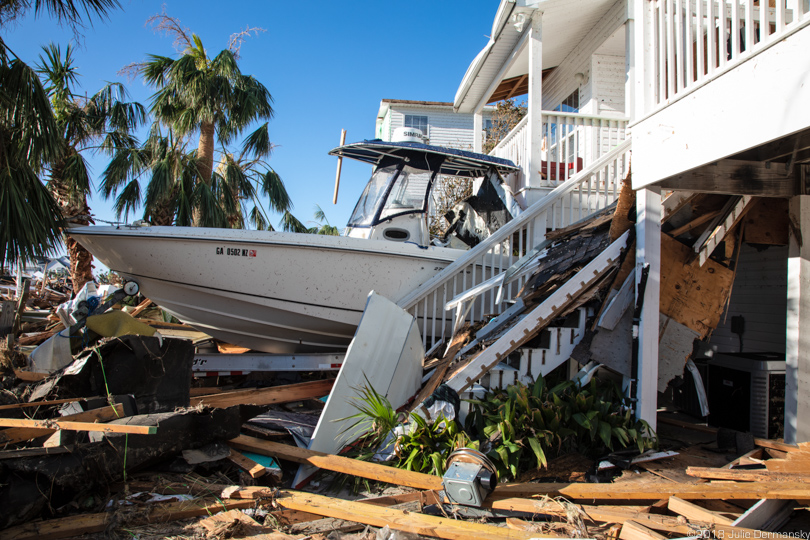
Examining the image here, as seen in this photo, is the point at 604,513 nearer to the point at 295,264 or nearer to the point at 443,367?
the point at 443,367

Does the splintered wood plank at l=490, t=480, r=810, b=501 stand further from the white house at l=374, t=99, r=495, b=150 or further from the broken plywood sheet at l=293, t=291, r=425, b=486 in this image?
the white house at l=374, t=99, r=495, b=150

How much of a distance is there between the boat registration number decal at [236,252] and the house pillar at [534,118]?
421 cm

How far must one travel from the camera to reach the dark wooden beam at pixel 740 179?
3822 millimetres

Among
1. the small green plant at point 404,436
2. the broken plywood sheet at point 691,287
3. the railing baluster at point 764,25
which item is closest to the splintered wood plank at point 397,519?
the small green plant at point 404,436

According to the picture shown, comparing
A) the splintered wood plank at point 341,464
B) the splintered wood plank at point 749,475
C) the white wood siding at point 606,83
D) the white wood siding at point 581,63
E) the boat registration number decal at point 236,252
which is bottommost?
the splintered wood plank at point 341,464

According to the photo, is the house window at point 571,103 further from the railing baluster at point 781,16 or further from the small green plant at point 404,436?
the small green plant at point 404,436

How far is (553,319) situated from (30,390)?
454cm

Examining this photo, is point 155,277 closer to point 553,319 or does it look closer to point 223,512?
point 223,512

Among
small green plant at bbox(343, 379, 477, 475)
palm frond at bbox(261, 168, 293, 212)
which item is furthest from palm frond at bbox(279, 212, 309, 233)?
small green plant at bbox(343, 379, 477, 475)

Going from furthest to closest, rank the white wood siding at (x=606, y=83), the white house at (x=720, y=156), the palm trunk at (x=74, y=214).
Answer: the palm trunk at (x=74, y=214) → the white wood siding at (x=606, y=83) → the white house at (x=720, y=156)

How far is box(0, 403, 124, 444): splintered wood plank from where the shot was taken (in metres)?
2.88

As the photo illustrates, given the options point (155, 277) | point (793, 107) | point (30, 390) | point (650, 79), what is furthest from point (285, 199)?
point (793, 107)

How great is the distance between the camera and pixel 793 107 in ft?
8.55

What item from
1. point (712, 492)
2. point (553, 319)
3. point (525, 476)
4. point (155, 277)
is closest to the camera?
point (712, 492)
